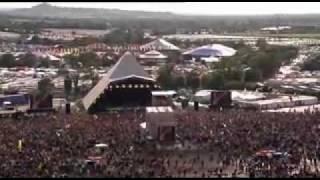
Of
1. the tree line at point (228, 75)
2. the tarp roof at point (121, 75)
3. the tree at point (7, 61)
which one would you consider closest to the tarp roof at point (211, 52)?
the tree line at point (228, 75)

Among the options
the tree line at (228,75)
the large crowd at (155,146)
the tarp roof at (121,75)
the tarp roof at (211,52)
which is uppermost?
the tarp roof at (121,75)

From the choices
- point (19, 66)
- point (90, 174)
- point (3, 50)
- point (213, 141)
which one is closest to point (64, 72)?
point (19, 66)

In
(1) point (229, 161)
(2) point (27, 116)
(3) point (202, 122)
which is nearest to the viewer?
(1) point (229, 161)

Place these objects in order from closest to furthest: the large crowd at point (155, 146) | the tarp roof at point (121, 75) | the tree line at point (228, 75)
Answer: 1. the large crowd at point (155, 146)
2. the tarp roof at point (121, 75)
3. the tree line at point (228, 75)

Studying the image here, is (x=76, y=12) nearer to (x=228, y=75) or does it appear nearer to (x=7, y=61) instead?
(x=7, y=61)

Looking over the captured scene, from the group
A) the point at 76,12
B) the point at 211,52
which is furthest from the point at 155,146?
the point at 76,12

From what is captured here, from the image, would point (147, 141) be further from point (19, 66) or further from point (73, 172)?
point (19, 66)

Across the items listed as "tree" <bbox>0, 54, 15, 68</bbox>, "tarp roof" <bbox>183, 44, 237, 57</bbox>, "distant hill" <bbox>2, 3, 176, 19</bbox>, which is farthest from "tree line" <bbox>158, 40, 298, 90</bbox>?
"distant hill" <bbox>2, 3, 176, 19</bbox>

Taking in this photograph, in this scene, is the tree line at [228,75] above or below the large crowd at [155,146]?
below

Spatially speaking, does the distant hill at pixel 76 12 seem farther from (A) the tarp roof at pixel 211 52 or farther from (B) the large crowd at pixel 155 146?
(B) the large crowd at pixel 155 146
